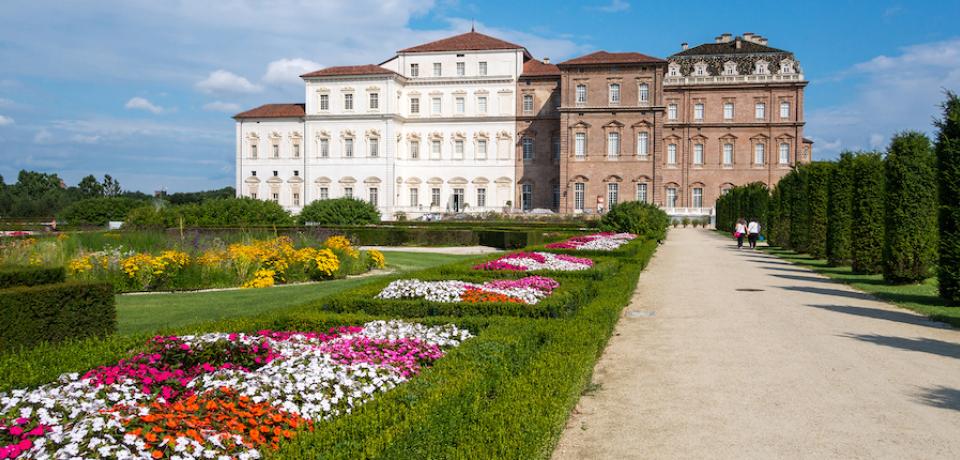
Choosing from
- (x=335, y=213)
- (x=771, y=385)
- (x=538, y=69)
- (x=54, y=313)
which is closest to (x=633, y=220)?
(x=335, y=213)

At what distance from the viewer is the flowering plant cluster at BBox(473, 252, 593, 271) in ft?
36.3

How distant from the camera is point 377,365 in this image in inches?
177

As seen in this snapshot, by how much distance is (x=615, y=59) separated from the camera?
4988 centimetres

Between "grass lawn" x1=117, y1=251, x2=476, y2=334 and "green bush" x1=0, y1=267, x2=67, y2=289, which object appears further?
"grass lawn" x1=117, y1=251, x2=476, y2=334

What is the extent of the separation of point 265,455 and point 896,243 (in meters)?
13.4

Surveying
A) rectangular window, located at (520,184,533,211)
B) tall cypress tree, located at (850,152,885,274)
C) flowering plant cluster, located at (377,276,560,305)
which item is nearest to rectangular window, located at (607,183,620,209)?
rectangular window, located at (520,184,533,211)

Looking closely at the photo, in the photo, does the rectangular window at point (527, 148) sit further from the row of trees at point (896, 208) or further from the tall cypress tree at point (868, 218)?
the tall cypress tree at point (868, 218)

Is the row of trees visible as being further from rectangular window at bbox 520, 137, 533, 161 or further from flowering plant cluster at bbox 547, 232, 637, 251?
rectangular window at bbox 520, 137, 533, 161

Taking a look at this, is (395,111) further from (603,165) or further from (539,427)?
(539,427)

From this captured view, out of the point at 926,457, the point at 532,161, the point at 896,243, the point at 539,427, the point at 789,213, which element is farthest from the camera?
the point at 532,161

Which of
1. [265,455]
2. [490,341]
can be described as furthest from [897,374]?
[265,455]

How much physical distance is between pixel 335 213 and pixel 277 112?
30.8 meters

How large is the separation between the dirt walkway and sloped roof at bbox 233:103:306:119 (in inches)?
1953

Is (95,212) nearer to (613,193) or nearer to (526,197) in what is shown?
(526,197)
